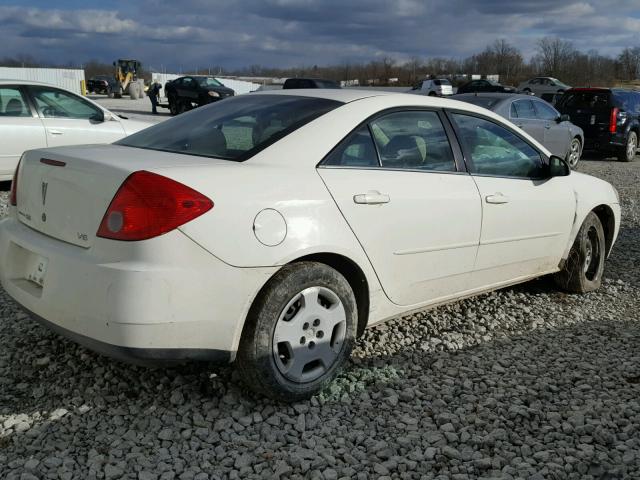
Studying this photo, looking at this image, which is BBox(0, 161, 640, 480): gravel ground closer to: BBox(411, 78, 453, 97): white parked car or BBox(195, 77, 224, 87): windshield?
BBox(195, 77, 224, 87): windshield

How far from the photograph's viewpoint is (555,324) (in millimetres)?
4500

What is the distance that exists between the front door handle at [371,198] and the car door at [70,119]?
253 inches

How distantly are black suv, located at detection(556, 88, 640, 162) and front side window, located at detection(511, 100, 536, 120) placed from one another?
3.79 metres

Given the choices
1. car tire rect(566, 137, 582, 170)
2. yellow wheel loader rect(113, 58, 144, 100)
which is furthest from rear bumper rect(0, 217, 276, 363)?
yellow wheel loader rect(113, 58, 144, 100)

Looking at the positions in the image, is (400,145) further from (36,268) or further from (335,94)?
(36,268)

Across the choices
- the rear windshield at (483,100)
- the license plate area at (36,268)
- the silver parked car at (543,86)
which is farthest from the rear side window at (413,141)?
the silver parked car at (543,86)

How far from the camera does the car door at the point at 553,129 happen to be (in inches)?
515

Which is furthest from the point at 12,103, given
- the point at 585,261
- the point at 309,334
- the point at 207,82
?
the point at 207,82

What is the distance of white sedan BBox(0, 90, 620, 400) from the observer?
2666mm

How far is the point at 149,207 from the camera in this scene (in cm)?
266

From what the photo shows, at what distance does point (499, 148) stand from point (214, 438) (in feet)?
8.63

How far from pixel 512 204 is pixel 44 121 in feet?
22.2

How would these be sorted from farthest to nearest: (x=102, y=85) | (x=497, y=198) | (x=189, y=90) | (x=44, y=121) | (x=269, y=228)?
(x=102, y=85) → (x=189, y=90) → (x=44, y=121) → (x=497, y=198) → (x=269, y=228)

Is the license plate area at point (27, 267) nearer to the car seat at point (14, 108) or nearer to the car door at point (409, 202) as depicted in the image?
the car door at point (409, 202)
